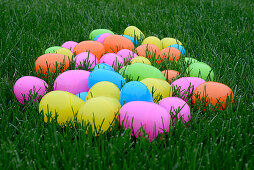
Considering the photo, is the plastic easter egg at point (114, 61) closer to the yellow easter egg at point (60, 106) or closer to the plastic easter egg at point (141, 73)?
the plastic easter egg at point (141, 73)

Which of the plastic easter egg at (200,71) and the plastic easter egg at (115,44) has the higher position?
the plastic easter egg at (115,44)

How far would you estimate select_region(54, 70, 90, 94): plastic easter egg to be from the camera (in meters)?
1.58

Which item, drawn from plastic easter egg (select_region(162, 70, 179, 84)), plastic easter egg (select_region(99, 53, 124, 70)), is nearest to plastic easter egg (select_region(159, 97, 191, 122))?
plastic easter egg (select_region(162, 70, 179, 84))

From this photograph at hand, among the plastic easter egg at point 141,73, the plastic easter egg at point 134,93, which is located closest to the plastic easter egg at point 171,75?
the plastic easter egg at point 141,73

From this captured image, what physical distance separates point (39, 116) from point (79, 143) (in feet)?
1.01

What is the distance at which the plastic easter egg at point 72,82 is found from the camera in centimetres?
158

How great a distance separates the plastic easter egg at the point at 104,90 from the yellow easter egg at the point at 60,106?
4.0 inches

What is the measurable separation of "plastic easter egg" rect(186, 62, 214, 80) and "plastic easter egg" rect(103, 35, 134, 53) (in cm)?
59

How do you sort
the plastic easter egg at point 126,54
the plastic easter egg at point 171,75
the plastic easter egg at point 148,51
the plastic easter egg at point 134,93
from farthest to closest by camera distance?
1. the plastic easter egg at point 148,51
2. the plastic easter egg at point 126,54
3. the plastic easter egg at point 171,75
4. the plastic easter egg at point 134,93

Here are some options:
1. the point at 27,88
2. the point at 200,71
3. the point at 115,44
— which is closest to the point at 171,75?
the point at 200,71

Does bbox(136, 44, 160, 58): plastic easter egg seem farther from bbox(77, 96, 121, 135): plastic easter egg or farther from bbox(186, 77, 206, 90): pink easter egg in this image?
bbox(77, 96, 121, 135): plastic easter egg

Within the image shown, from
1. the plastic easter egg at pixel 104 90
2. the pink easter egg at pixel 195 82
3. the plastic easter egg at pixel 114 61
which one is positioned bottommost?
the pink easter egg at pixel 195 82

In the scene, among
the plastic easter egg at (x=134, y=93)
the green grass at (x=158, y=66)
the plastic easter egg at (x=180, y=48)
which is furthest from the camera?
the plastic easter egg at (x=180, y=48)

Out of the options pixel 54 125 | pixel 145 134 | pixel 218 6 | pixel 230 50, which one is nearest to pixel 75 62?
pixel 54 125
